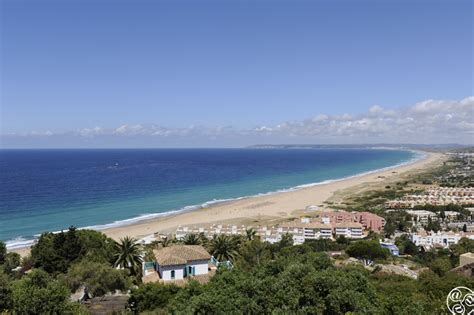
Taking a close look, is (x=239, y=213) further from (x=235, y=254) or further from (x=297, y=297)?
(x=297, y=297)

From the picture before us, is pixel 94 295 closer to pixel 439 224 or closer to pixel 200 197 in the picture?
pixel 439 224

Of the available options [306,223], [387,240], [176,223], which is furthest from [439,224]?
[176,223]

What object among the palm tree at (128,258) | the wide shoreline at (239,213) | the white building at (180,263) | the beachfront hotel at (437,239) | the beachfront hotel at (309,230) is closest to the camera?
the white building at (180,263)

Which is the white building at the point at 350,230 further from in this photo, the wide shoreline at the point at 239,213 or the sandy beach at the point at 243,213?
the wide shoreline at the point at 239,213

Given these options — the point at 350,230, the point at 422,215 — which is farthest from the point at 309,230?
the point at 422,215

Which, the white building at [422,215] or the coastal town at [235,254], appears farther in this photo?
the white building at [422,215]

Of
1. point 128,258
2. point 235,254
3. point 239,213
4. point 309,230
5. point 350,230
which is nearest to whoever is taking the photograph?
point 128,258

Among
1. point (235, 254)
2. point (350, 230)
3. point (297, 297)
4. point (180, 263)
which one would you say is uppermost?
point (297, 297)

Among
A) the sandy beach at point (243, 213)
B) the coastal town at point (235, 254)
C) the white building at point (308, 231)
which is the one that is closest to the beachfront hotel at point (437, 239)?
the coastal town at point (235, 254)

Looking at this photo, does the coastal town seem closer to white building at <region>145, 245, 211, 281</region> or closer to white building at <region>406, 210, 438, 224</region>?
white building at <region>145, 245, 211, 281</region>
